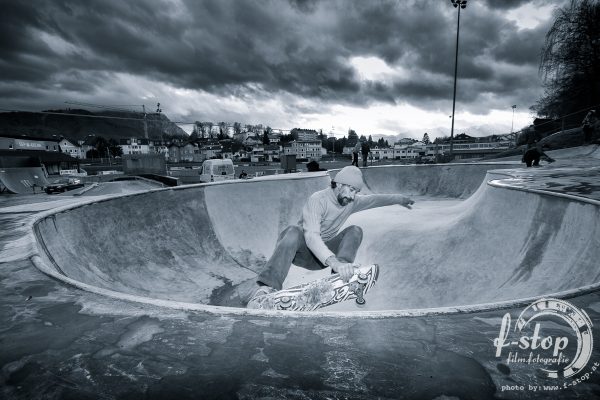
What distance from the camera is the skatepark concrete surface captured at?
1126 millimetres

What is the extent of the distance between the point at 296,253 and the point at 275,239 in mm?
3627

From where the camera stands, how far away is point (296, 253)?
156 inches

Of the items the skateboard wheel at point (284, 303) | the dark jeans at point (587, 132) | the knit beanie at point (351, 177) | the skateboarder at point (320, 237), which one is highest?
the dark jeans at point (587, 132)

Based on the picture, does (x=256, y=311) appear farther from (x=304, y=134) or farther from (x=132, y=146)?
(x=304, y=134)

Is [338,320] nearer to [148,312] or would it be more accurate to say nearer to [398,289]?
[148,312]

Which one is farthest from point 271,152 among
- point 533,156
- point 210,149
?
point 533,156

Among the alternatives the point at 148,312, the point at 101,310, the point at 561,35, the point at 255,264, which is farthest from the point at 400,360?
the point at 561,35

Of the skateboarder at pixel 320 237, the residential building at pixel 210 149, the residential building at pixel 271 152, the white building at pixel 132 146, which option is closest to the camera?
the skateboarder at pixel 320 237

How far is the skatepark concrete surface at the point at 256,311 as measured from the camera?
1.13 metres

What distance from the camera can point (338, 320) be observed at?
5.22 ft

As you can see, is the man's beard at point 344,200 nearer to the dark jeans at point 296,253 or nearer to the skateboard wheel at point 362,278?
the dark jeans at point 296,253

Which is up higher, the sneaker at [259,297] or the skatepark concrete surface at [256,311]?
Result: the skatepark concrete surface at [256,311]

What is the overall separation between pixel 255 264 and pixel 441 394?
19.2 feet
